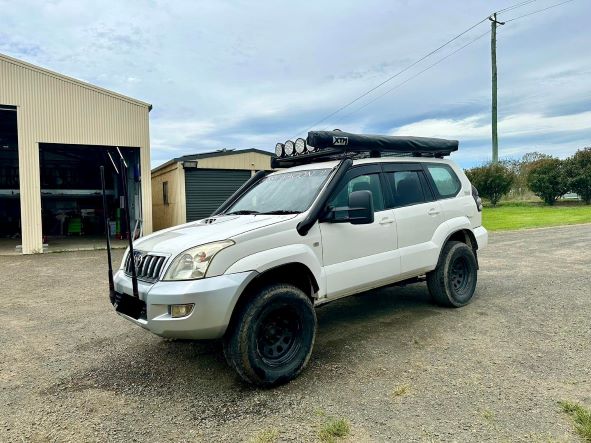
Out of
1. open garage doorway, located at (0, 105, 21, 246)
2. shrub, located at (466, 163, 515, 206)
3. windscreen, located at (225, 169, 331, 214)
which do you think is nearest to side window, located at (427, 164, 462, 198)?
windscreen, located at (225, 169, 331, 214)

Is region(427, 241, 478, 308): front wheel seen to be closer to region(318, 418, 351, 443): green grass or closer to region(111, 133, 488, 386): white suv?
region(111, 133, 488, 386): white suv

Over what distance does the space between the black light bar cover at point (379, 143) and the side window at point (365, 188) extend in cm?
33

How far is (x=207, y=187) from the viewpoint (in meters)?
17.2

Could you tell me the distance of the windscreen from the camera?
4027 millimetres

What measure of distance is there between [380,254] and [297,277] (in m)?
1.03

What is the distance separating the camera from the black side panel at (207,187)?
1688 centimetres

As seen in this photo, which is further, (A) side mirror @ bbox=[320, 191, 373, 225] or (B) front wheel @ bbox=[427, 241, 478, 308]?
(B) front wheel @ bbox=[427, 241, 478, 308]

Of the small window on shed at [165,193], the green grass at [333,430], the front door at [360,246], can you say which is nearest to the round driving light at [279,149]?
the front door at [360,246]

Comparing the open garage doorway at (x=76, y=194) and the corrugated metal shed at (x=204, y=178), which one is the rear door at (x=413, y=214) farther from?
the open garage doorway at (x=76, y=194)

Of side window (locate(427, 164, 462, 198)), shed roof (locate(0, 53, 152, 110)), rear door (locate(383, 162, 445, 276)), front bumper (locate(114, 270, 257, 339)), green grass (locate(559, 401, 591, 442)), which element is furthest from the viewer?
shed roof (locate(0, 53, 152, 110))

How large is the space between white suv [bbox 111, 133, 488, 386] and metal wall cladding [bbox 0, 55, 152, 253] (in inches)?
418

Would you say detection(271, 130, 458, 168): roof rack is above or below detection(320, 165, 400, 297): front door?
above

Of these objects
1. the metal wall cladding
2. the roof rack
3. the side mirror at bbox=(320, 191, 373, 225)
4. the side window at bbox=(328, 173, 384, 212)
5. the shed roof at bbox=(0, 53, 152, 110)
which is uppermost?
the shed roof at bbox=(0, 53, 152, 110)

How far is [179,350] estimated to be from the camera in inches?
167
